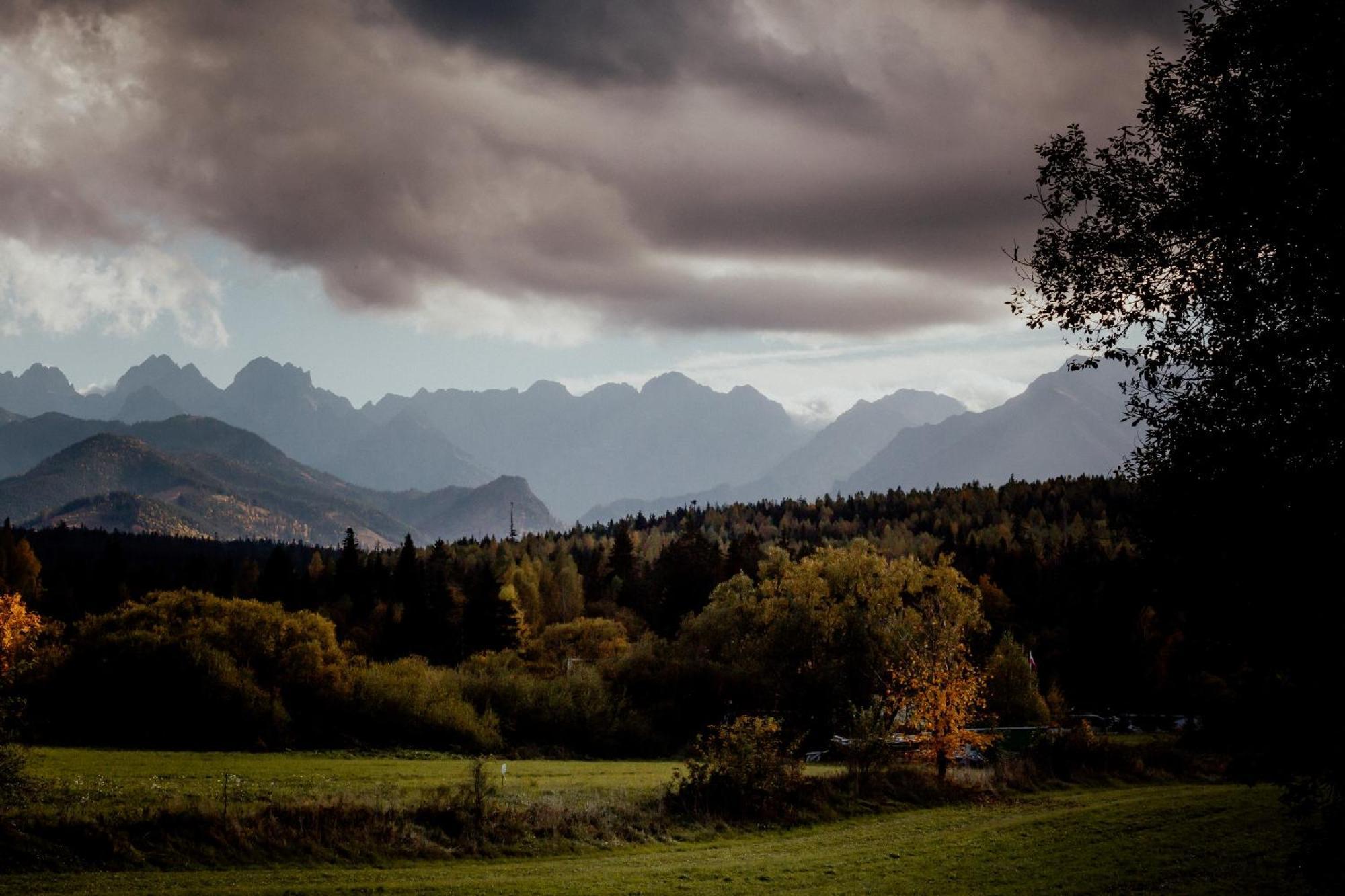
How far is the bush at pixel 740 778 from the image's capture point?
35906 mm

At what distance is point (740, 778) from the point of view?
119 ft

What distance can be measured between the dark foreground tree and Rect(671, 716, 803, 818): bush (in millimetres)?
21975

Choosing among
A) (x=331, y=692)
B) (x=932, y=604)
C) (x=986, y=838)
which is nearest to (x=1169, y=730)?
(x=932, y=604)

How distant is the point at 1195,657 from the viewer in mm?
17406

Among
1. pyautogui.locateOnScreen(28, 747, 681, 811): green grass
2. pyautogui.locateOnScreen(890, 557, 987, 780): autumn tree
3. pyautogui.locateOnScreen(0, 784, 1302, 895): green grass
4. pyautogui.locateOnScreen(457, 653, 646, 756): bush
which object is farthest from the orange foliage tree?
pyautogui.locateOnScreen(890, 557, 987, 780): autumn tree

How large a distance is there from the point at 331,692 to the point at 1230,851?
52.6 metres

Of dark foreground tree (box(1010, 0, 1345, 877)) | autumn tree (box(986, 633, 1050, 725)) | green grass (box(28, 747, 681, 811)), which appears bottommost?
autumn tree (box(986, 633, 1050, 725))

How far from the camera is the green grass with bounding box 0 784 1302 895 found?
23.9 metres

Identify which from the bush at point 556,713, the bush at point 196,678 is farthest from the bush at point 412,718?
the bush at point 556,713

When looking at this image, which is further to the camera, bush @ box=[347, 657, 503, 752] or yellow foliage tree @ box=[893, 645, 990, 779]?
bush @ box=[347, 657, 503, 752]

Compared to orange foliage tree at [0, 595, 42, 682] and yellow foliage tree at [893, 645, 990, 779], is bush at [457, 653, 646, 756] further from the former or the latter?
orange foliage tree at [0, 595, 42, 682]

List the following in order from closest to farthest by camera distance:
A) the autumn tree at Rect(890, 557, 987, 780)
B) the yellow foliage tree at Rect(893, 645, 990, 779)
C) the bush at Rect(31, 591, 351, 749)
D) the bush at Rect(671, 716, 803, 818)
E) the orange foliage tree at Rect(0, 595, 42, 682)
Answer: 1. the bush at Rect(671, 716, 803, 818)
2. the yellow foliage tree at Rect(893, 645, 990, 779)
3. the autumn tree at Rect(890, 557, 987, 780)
4. the bush at Rect(31, 591, 351, 749)
5. the orange foliage tree at Rect(0, 595, 42, 682)

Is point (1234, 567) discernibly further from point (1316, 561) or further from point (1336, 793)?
point (1336, 793)

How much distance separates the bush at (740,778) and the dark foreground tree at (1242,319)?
72.1 ft
